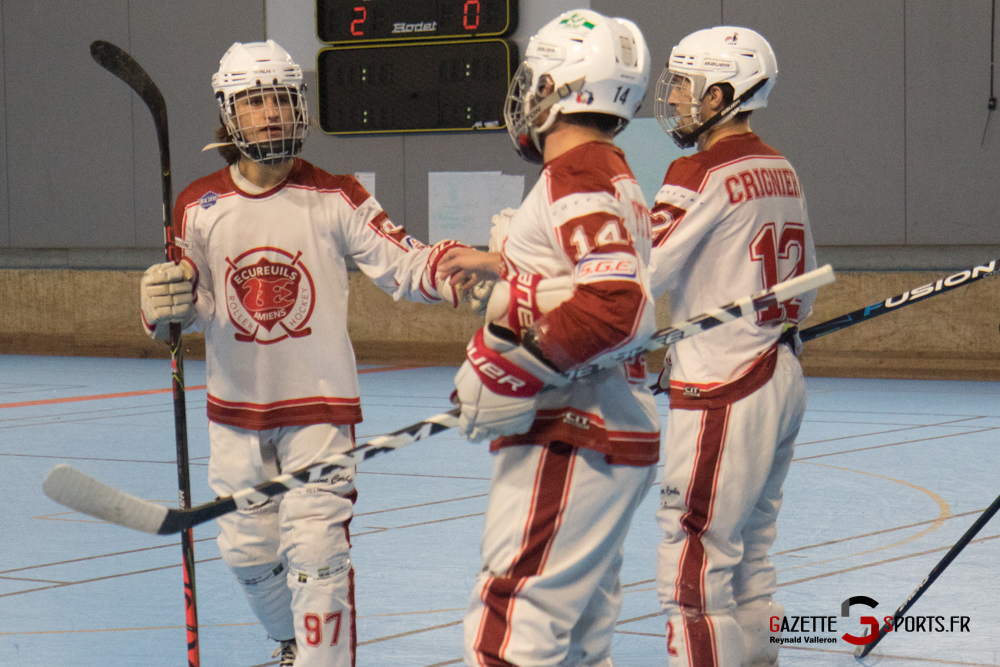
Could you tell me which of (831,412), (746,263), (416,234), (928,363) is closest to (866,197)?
(928,363)

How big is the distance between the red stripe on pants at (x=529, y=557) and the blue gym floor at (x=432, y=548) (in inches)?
52.1

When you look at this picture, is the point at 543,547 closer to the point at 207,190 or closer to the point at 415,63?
the point at 207,190

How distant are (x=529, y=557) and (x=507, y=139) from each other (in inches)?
420

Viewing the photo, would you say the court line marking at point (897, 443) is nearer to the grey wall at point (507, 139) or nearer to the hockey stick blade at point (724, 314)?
the grey wall at point (507, 139)

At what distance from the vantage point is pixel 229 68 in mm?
3941

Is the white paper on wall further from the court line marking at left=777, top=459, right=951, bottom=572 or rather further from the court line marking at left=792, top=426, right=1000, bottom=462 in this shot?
the court line marking at left=777, top=459, right=951, bottom=572

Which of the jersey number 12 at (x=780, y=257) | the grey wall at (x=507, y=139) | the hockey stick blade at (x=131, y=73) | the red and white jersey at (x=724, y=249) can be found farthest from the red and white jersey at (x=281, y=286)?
the grey wall at (x=507, y=139)

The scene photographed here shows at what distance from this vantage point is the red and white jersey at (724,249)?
11.9 feet

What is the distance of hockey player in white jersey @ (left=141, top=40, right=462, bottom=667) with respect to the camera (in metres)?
3.86

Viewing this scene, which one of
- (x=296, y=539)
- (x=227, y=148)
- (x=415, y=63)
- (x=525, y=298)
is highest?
(x=415, y=63)

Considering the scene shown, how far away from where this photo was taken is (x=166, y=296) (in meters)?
3.76

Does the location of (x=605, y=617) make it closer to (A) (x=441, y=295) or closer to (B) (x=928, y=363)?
(A) (x=441, y=295)

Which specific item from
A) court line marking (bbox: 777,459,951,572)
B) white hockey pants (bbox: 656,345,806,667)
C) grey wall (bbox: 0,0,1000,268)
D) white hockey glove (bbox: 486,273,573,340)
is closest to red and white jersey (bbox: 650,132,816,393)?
white hockey pants (bbox: 656,345,806,667)

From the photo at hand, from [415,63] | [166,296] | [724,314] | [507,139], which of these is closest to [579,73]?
[724,314]
